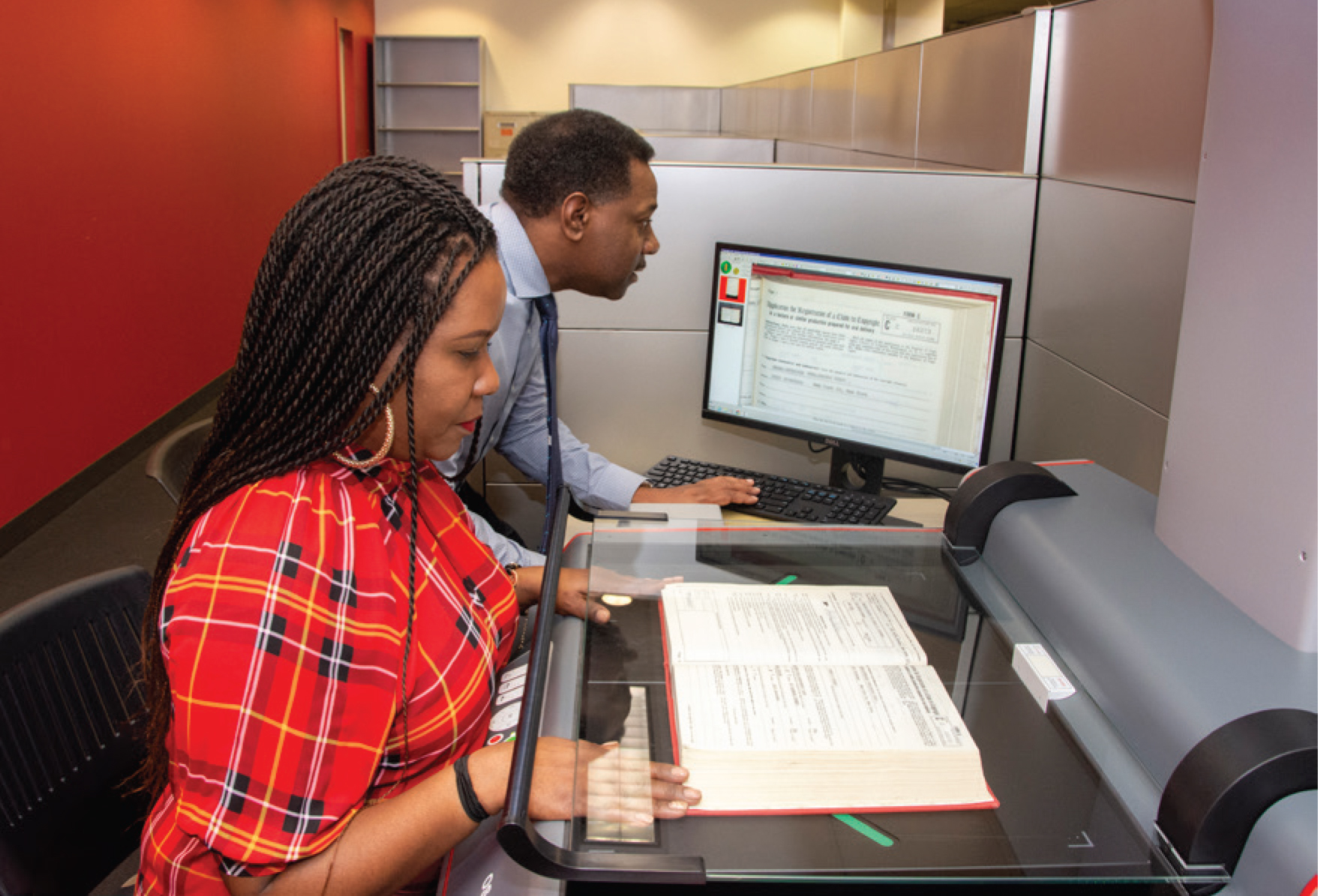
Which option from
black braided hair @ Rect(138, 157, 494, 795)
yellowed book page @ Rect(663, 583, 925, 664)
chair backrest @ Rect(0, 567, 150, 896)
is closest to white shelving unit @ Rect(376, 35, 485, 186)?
chair backrest @ Rect(0, 567, 150, 896)

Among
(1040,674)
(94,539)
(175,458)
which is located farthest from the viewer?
(94,539)

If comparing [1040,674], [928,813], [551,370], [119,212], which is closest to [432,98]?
[119,212]

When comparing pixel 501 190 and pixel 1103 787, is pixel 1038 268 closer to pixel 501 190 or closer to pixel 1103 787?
pixel 501 190

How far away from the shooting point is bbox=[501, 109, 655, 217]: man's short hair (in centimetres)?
169

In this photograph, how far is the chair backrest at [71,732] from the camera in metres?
0.98

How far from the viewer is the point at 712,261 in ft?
6.17

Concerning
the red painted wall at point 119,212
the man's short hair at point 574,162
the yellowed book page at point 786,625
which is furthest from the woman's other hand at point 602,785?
the red painted wall at point 119,212

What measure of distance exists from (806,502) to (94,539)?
277 cm

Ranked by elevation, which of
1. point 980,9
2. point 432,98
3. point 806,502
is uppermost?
point 432,98

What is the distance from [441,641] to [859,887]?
463 mm

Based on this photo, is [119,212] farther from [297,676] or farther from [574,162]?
[297,676]

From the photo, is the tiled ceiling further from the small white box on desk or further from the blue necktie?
the small white box on desk

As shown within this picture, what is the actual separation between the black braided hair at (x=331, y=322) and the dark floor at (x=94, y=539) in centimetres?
220

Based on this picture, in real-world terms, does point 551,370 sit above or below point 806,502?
above
